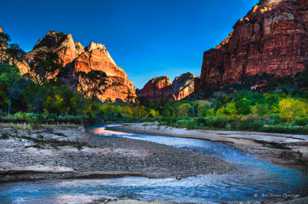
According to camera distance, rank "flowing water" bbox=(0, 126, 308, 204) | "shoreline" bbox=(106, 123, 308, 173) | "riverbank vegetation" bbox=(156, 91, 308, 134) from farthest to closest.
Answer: "riverbank vegetation" bbox=(156, 91, 308, 134) → "shoreline" bbox=(106, 123, 308, 173) → "flowing water" bbox=(0, 126, 308, 204)

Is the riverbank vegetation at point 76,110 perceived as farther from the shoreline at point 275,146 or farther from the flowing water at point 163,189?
the flowing water at point 163,189

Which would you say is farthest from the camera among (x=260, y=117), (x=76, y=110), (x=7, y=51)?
(x=76, y=110)

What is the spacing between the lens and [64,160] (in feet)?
67.5

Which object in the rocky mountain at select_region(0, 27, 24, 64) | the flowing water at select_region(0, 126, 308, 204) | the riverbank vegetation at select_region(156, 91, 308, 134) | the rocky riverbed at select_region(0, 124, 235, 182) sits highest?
the rocky mountain at select_region(0, 27, 24, 64)

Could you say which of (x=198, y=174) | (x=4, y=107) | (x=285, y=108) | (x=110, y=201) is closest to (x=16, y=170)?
(x=110, y=201)

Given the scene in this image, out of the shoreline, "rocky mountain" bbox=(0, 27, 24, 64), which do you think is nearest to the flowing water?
the shoreline

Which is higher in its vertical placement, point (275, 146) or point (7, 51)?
point (7, 51)

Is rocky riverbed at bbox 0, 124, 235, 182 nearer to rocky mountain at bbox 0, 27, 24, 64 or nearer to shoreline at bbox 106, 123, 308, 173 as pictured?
shoreline at bbox 106, 123, 308, 173

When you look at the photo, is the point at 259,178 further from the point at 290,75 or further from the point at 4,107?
the point at 290,75

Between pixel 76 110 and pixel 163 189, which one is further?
pixel 76 110

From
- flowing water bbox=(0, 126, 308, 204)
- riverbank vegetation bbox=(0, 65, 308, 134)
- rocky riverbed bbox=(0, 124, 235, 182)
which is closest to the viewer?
flowing water bbox=(0, 126, 308, 204)

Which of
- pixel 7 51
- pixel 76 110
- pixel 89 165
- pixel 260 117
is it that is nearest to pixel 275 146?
pixel 89 165

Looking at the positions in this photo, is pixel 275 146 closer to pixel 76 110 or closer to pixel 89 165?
pixel 89 165

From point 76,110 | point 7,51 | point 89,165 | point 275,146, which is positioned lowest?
point 275,146
